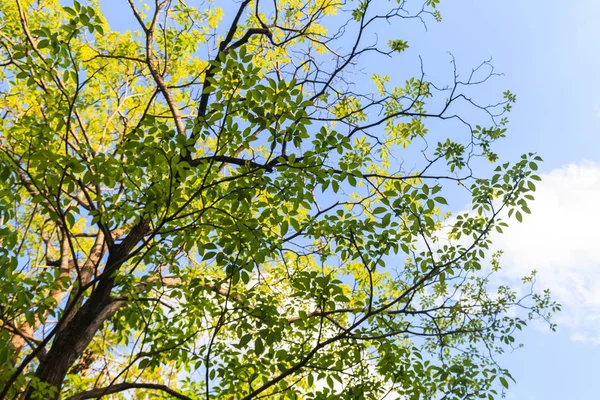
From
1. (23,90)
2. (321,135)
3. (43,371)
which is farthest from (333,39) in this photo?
(23,90)

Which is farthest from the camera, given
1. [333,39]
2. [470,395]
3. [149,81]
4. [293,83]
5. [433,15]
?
[149,81]

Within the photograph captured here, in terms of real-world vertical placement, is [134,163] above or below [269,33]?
below

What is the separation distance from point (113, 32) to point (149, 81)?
4.44ft

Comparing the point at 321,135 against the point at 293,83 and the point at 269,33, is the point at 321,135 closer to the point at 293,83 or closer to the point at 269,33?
the point at 293,83

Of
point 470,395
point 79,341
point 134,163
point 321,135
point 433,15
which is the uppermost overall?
point 433,15

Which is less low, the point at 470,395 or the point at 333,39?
the point at 333,39

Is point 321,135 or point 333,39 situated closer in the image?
point 321,135

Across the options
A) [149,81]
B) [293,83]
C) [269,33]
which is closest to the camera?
[293,83]

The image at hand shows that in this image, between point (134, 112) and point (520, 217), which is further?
point (134, 112)

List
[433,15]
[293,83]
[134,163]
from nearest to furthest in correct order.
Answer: [293,83] → [134,163] → [433,15]

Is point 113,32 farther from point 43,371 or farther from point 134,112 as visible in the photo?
point 43,371

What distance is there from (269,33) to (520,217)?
5534mm

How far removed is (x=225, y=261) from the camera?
3.98 metres

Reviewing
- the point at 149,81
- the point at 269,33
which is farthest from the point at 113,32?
the point at 269,33
